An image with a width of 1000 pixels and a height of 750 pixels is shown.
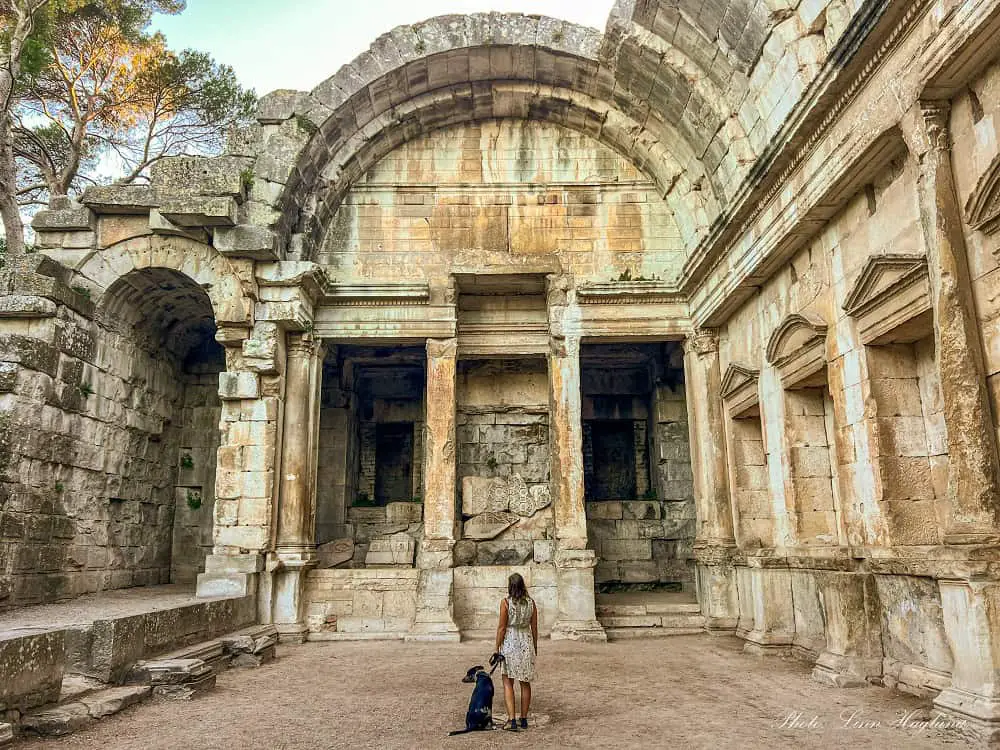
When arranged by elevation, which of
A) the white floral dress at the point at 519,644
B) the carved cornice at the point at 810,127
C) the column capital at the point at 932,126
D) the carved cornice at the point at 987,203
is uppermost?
the carved cornice at the point at 810,127

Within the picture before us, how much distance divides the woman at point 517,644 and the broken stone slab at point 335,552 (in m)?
7.34

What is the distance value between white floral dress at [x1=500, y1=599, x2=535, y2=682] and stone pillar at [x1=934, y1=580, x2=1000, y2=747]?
3015 mm

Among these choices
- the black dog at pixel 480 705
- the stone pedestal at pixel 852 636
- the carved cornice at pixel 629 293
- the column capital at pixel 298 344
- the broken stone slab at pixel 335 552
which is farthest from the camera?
the broken stone slab at pixel 335 552

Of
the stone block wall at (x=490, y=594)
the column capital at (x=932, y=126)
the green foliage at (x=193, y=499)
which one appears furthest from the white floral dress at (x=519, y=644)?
the green foliage at (x=193, y=499)

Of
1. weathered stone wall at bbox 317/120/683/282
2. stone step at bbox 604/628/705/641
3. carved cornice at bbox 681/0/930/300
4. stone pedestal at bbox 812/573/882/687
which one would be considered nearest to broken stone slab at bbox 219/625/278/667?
stone step at bbox 604/628/705/641

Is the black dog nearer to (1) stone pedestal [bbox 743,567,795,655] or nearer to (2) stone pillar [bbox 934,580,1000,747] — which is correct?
(2) stone pillar [bbox 934,580,1000,747]

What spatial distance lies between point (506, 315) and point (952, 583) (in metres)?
8.03

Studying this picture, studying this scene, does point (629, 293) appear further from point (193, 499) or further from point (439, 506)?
point (193, 499)

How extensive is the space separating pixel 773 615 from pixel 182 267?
927 centimetres

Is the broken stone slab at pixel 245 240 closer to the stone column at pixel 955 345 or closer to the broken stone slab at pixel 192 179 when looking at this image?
the broken stone slab at pixel 192 179

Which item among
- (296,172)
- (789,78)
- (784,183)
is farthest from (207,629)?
(789,78)

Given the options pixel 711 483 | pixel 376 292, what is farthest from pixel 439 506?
pixel 711 483

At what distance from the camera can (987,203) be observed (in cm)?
498

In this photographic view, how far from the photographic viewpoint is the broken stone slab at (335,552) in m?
Result: 12.2
